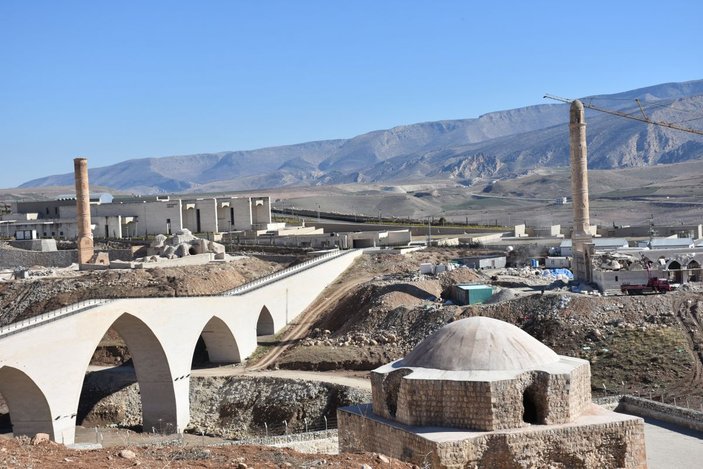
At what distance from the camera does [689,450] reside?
22719mm

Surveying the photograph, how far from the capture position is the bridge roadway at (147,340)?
25781 millimetres

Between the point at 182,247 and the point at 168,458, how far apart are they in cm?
4123

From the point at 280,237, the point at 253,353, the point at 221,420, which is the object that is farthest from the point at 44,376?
the point at 280,237

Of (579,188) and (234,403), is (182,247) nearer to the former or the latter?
(234,403)

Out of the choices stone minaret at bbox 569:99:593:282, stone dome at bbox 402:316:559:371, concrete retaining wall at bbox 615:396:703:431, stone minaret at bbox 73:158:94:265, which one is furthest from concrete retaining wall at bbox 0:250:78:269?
stone dome at bbox 402:316:559:371

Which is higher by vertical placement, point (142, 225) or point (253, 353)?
point (142, 225)

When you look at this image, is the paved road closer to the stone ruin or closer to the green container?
the green container

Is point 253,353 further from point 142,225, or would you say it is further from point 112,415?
point 142,225

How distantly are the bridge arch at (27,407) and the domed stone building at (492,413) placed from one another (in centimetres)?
992

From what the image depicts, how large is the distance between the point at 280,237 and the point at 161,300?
1364 inches

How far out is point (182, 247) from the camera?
55000 millimetres

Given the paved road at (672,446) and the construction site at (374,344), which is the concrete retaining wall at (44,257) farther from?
the paved road at (672,446)

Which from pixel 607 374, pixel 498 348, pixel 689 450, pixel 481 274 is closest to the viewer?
pixel 498 348

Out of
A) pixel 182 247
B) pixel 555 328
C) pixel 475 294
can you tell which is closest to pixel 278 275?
pixel 182 247
